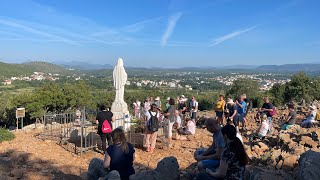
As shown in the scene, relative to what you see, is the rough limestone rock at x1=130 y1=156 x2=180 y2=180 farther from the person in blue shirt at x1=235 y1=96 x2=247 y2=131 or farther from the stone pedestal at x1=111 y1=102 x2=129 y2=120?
the person in blue shirt at x1=235 y1=96 x2=247 y2=131

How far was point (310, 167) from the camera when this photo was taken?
5477mm

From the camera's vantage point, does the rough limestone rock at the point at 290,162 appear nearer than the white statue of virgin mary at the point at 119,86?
Yes

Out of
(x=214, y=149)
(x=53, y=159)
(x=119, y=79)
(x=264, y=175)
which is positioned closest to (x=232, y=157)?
(x=264, y=175)

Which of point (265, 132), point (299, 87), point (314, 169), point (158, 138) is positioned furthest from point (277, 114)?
point (299, 87)

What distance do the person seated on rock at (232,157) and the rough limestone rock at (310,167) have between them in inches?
52.7

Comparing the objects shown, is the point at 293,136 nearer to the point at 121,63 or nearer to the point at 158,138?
the point at 158,138

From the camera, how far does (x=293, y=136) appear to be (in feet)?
32.3

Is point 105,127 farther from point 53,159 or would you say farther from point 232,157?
point 232,157

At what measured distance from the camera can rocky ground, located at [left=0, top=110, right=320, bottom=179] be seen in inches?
297

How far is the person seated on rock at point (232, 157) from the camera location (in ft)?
15.7

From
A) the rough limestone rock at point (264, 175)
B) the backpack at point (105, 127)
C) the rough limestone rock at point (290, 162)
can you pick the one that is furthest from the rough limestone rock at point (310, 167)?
the backpack at point (105, 127)

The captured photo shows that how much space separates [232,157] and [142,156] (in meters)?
5.42

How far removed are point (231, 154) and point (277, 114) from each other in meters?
14.0

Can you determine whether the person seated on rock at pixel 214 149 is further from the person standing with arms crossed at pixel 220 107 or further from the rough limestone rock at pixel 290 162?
the person standing with arms crossed at pixel 220 107
